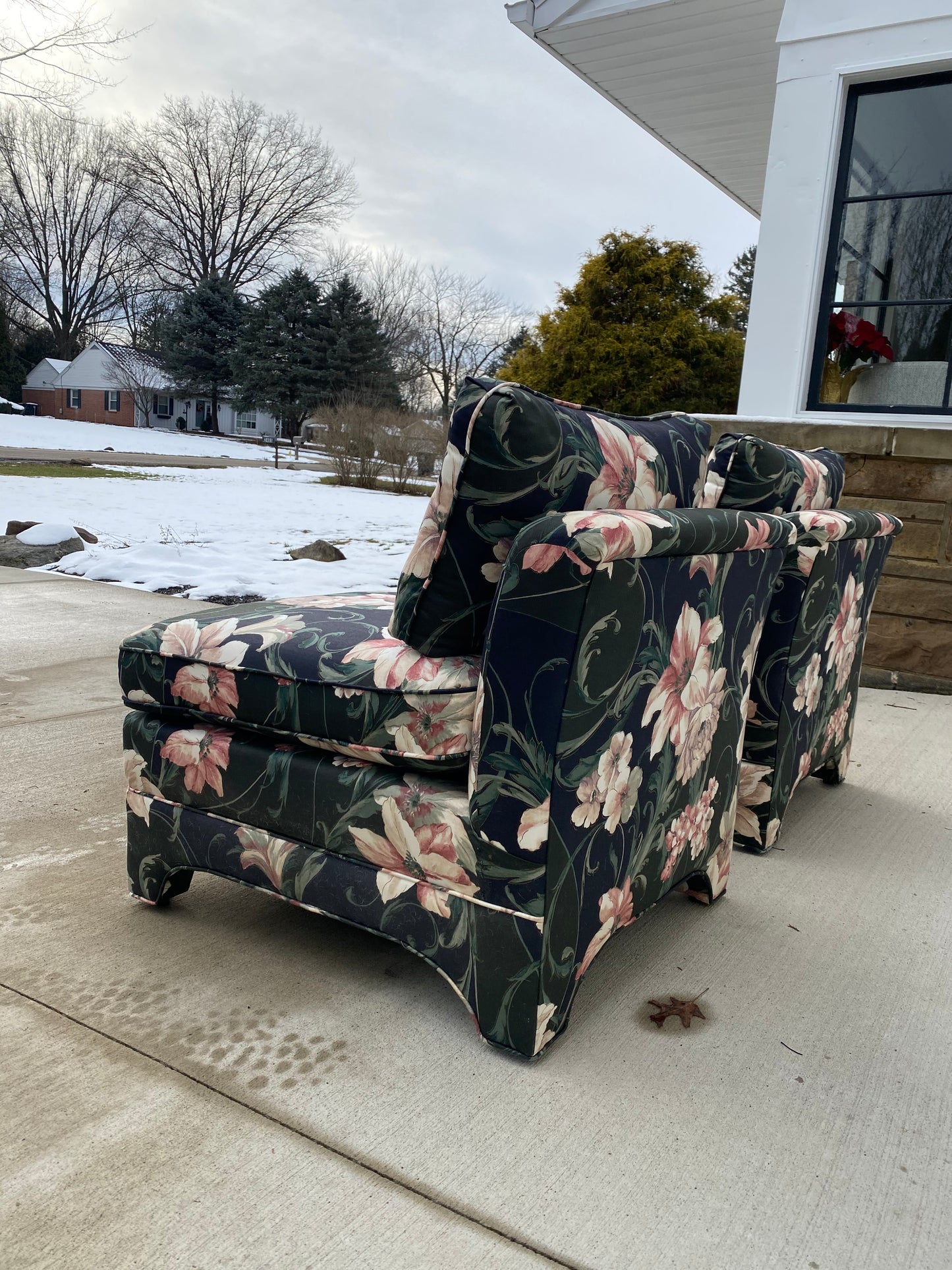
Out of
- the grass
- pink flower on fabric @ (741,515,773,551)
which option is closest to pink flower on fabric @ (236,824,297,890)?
pink flower on fabric @ (741,515,773,551)

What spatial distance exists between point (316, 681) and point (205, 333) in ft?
92.3

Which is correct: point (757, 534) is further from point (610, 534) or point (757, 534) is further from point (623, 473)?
point (610, 534)

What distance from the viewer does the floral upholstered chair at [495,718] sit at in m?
1.25

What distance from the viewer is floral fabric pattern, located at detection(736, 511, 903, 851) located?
2.04 meters

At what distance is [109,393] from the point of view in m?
32.6

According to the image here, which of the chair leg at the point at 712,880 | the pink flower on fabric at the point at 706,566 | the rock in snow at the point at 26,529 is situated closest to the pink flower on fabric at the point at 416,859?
the pink flower on fabric at the point at 706,566

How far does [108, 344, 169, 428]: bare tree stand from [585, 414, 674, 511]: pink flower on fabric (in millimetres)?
30847

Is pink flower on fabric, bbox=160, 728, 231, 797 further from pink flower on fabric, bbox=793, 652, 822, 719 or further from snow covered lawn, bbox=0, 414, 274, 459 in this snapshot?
snow covered lawn, bbox=0, 414, 274, 459

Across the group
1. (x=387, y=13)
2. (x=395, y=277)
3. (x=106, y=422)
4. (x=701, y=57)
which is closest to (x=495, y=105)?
(x=387, y=13)

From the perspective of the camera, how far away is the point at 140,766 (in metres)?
1.71

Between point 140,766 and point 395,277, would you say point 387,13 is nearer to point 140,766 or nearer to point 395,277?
point 140,766

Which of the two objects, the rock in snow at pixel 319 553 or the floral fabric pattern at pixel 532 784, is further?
the rock in snow at pixel 319 553

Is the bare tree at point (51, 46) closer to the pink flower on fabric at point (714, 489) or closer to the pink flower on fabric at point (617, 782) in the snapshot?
the pink flower on fabric at point (714, 489)

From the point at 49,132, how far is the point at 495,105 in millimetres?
16883
